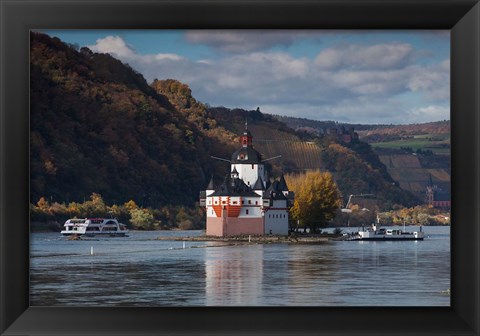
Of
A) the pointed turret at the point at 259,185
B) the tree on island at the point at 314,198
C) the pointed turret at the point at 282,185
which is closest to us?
the tree on island at the point at 314,198

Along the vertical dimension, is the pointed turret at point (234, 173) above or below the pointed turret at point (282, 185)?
above

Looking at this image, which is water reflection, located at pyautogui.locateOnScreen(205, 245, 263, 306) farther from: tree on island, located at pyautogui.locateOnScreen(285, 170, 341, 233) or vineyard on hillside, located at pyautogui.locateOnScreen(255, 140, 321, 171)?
tree on island, located at pyautogui.locateOnScreen(285, 170, 341, 233)

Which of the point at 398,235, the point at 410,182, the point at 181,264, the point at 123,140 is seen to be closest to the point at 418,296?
the point at 181,264

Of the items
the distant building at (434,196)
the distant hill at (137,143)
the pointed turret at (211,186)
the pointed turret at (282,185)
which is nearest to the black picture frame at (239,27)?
the distant building at (434,196)

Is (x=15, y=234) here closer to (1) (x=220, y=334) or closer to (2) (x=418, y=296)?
(1) (x=220, y=334)

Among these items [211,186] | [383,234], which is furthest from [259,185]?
[383,234]

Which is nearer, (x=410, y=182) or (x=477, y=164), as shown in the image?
(x=477, y=164)

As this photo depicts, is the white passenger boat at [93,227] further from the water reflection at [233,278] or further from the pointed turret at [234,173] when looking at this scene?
the water reflection at [233,278]

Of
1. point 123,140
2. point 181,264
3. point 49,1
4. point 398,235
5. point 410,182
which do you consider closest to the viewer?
point 49,1
